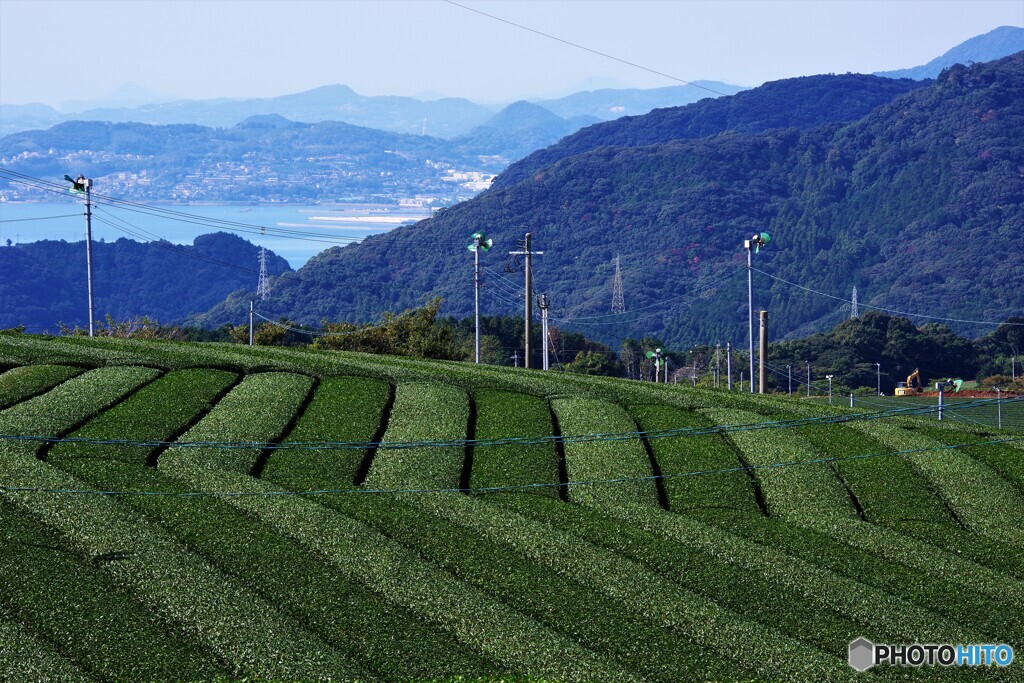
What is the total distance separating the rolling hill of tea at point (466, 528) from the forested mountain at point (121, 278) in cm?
13603

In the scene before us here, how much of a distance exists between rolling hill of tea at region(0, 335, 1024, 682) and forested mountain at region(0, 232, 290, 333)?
136034mm

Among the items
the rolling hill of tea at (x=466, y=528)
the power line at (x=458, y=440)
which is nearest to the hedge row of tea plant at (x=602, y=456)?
the rolling hill of tea at (x=466, y=528)

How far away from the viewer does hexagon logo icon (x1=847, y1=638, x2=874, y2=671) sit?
19.3m

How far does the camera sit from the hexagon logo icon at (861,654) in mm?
19281

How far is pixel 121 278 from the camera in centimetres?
18475

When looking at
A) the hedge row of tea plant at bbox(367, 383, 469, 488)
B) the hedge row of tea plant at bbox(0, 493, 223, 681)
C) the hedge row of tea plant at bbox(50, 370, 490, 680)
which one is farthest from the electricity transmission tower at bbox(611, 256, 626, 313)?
the hedge row of tea plant at bbox(0, 493, 223, 681)

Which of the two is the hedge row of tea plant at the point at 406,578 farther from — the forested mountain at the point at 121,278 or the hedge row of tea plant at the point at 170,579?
the forested mountain at the point at 121,278

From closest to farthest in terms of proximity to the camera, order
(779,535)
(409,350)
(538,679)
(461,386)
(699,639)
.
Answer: (538,679) → (699,639) → (779,535) → (461,386) → (409,350)

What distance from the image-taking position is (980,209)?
628ft

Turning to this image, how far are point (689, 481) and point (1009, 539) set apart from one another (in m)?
7.56

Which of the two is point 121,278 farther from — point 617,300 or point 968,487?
point 968,487

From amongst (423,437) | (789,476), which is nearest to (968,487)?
(789,476)

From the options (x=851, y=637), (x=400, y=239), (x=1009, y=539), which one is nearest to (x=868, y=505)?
(x=1009, y=539)

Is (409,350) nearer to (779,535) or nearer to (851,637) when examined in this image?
(779,535)
